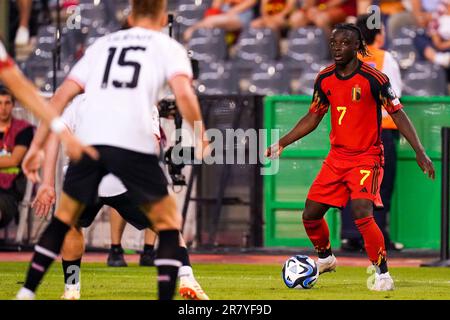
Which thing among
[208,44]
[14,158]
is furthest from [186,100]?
[208,44]

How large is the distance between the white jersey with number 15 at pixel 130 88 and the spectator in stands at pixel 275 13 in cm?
1076

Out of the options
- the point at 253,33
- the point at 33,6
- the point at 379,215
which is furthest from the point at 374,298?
the point at 33,6

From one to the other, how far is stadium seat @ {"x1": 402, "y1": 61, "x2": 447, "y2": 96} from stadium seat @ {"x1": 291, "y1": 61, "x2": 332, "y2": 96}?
1.13m

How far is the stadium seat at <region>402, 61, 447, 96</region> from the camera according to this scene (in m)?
16.4

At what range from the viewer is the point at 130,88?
23.7 ft

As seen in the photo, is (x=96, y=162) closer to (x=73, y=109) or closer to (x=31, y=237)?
(x=73, y=109)

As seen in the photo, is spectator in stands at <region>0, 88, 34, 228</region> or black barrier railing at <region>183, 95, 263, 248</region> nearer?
spectator in stands at <region>0, 88, 34, 228</region>

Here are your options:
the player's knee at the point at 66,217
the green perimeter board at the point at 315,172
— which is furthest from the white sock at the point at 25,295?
the green perimeter board at the point at 315,172

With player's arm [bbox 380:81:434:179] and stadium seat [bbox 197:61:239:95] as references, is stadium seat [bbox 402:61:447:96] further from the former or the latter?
player's arm [bbox 380:81:434:179]

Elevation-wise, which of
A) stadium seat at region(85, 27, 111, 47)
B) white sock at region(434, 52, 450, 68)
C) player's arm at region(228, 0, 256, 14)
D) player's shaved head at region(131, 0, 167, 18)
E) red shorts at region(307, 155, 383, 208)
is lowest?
red shorts at region(307, 155, 383, 208)

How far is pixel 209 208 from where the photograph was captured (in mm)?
14516

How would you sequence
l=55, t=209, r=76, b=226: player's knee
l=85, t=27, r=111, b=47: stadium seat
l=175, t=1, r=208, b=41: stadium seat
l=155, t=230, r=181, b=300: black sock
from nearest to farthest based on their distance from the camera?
l=155, t=230, r=181, b=300: black sock
l=55, t=209, r=76, b=226: player's knee
l=85, t=27, r=111, b=47: stadium seat
l=175, t=1, r=208, b=41: stadium seat

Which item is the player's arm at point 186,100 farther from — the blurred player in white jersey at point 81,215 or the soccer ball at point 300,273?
the soccer ball at point 300,273

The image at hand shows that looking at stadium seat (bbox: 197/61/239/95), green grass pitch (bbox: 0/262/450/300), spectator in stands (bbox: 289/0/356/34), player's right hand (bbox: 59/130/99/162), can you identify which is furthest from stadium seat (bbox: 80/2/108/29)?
player's right hand (bbox: 59/130/99/162)
